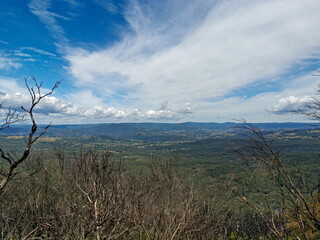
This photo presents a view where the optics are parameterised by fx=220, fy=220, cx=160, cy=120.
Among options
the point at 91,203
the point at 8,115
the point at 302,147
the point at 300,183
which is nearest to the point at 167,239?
the point at 91,203

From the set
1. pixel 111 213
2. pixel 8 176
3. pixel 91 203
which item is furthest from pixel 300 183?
pixel 8 176

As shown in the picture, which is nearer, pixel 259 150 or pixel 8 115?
pixel 259 150

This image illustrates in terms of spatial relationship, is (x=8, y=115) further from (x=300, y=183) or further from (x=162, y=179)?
(x=162, y=179)

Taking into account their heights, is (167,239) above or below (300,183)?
below

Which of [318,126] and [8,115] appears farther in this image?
[8,115]

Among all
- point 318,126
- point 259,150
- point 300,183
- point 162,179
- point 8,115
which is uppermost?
point 8,115

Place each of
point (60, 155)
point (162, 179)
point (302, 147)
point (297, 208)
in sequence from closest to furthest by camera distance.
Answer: point (297, 208) < point (162, 179) < point (60, 155) < point (302, 147)

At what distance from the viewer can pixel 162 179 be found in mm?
13016

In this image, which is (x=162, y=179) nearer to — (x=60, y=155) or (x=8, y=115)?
(x=60, y=155)

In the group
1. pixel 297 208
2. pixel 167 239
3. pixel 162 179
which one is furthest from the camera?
pixel 162 179

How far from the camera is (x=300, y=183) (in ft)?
14.3

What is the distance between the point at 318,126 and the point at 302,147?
653ft

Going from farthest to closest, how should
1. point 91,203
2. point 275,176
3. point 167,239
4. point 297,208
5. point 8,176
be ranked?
1. point 91,203
2. point 167,239
3. point 8,176
4. point 275,176
5. point 297,208

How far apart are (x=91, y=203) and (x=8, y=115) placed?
10.6ft
